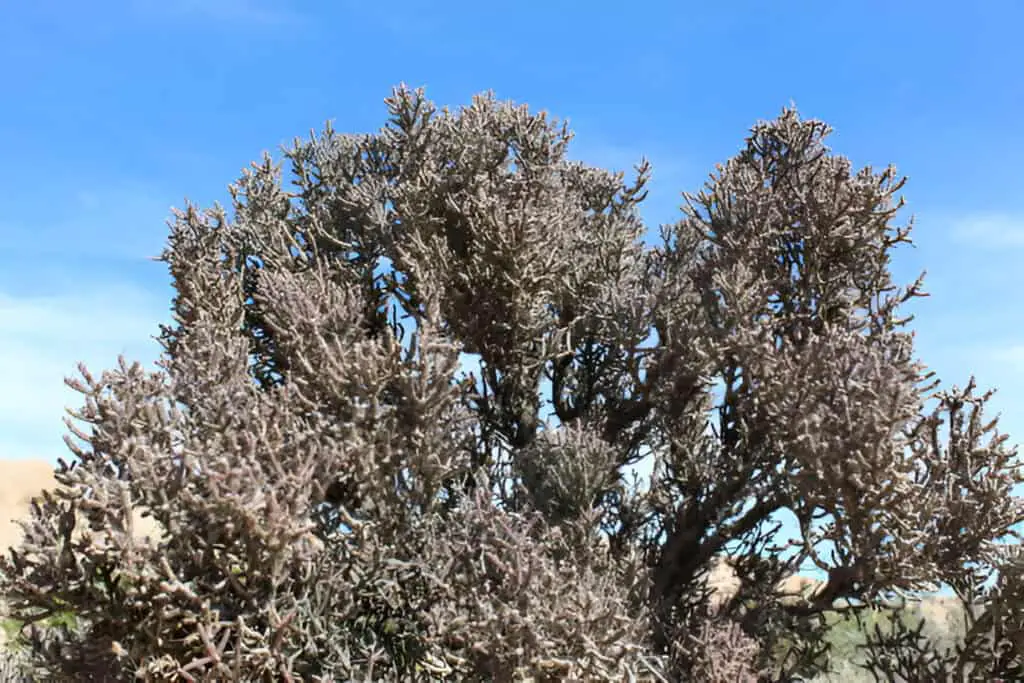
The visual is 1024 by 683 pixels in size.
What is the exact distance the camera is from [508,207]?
41.2 feet

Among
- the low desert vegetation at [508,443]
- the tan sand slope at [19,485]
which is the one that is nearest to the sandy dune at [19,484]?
the tan sand slope at [19,485]

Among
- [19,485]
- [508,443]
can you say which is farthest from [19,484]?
[508,443]

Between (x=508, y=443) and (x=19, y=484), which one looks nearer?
(x=508, y=443)

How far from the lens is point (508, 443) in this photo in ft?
45.9

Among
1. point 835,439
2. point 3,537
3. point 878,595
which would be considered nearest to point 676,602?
point 878,595

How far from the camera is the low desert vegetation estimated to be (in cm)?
934

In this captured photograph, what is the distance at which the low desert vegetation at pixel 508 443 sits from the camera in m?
9.34

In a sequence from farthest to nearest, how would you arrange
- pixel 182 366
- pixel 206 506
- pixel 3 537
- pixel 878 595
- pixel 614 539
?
1. pixel 3 537
2. pixel 614 539
3. pixel 878 595
4. pixel 182 366
5. pixel 206 506

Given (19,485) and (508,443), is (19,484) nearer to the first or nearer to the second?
(19,485)

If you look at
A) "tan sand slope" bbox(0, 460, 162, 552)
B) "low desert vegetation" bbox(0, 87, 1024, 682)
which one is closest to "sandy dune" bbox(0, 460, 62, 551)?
"tan sand slope" bbox(0, 460, 162, 552)

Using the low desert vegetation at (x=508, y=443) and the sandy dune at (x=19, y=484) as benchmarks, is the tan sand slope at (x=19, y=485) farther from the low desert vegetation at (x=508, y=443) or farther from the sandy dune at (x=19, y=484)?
the low desert vegetation at (x=508, y=443)

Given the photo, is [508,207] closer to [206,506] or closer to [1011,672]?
[206,506]

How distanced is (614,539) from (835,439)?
13.8ft

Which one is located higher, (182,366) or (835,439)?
(182,366)
